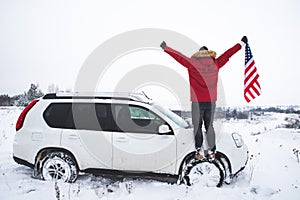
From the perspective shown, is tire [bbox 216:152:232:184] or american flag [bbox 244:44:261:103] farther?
american flag [bbox 244:44:261:103]

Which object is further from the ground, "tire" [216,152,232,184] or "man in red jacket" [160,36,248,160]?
"man in red jacket" [160,36,248,160]

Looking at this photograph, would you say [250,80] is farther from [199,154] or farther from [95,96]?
[95,96]

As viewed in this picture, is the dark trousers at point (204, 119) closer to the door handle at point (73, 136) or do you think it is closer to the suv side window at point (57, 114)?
the door handle at point (73, 136)

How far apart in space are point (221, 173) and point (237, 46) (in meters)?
2.44

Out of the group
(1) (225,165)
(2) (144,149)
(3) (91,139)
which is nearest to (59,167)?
(3) (91,139)

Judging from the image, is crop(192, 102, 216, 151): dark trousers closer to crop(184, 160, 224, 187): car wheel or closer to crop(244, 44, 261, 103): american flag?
crop(184, 160, 224, 187): car wheel

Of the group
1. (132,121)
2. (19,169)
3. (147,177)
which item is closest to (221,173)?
(147,177)

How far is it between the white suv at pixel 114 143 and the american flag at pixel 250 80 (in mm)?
1579

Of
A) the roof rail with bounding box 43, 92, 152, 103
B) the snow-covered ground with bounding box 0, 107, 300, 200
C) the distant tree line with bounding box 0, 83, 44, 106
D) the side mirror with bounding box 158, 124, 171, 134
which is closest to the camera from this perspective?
the snow-covered ground with bounding box 0, 107, 300, 200

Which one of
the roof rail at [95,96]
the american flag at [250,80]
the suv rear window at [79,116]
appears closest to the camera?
the suv rear window at [79,116]

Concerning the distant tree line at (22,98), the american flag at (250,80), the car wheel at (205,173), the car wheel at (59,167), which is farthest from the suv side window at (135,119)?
the distant tree line at (22,98)

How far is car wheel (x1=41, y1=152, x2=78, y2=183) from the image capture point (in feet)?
13.5

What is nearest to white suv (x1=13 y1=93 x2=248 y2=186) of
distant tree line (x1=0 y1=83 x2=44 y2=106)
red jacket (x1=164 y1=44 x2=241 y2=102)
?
red jacket (x1=164 y1=44 x2=241 y2=102)

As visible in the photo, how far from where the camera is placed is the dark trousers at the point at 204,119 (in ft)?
13.1
